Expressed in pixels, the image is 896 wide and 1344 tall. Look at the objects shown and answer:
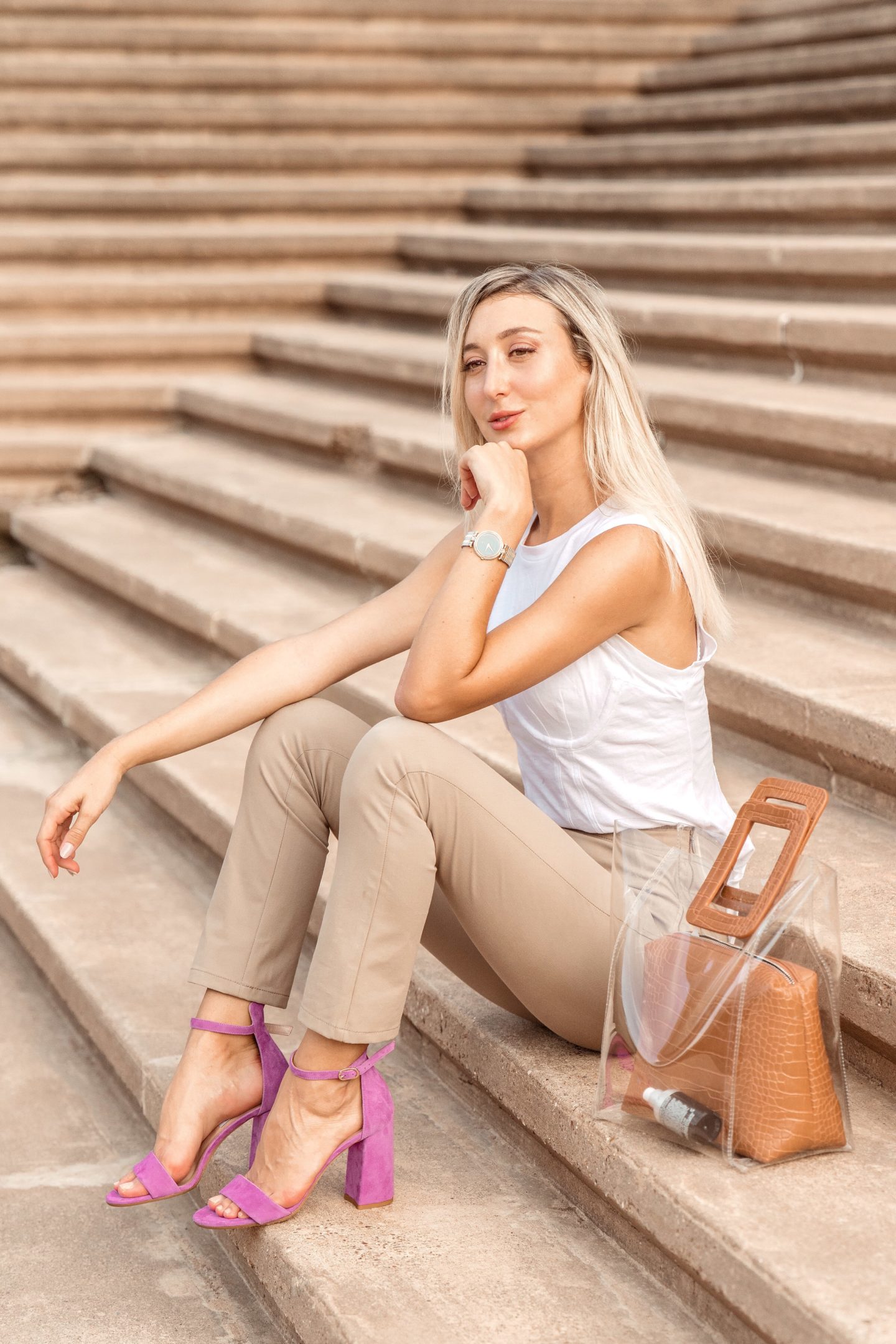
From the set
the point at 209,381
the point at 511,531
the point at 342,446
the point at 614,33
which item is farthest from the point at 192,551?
the point at 614,33

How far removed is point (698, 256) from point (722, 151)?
39.6 inches

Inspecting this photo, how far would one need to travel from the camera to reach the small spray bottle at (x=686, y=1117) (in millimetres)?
1780

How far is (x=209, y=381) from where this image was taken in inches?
225

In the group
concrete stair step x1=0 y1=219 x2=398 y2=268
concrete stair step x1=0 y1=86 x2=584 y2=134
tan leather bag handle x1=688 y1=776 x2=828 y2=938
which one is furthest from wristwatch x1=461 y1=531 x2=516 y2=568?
concrete stair step x1=0 y1=86 x2=584 y2=134

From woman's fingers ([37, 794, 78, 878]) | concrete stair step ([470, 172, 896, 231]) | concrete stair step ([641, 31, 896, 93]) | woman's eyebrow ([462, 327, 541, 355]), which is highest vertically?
concrete stair step ([641, 31, 896, 93])

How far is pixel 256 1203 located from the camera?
1.96 metres

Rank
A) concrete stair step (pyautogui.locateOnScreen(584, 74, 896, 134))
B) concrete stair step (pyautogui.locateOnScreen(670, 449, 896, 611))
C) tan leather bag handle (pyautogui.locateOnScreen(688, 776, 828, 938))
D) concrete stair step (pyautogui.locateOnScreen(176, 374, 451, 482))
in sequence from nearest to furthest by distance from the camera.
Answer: tan leather bag handle (pyautogui.locateOnScreen(688, 776, 828, 938)) → concrete stair step (pyautogui.locateOnScreen(670, 449, 896, 611)) → concrete stair step (pyautogui.locateOnScreen(176, 374, 451, 482)) → concrete stair step (pyautogui.locateOnScreen(584, 74, 896, 134))

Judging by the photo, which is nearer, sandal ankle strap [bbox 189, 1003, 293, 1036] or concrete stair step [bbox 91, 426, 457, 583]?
sandal ankle strap [bbox 189, 1003, 293, 1036]

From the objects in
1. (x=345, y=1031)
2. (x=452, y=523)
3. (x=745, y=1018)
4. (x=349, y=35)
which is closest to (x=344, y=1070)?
(x=345, y=1031)

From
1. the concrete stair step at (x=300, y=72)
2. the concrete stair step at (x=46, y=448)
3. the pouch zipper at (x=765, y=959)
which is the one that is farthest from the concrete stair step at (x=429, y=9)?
the pouch zipper at (x=765, y=959)

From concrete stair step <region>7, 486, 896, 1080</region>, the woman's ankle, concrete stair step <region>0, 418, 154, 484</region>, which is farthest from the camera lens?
concrete stair step <region>0, 418, 154, 484</region>

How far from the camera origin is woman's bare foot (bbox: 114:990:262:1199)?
2.10m

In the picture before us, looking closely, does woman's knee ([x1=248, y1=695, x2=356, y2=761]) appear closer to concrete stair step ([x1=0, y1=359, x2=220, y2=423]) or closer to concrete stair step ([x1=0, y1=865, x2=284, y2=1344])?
concrete stair step ([x1=0, y1=865, x2=284, y2=1344])

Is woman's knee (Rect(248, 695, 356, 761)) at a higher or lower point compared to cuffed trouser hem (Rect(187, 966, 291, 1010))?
higher
